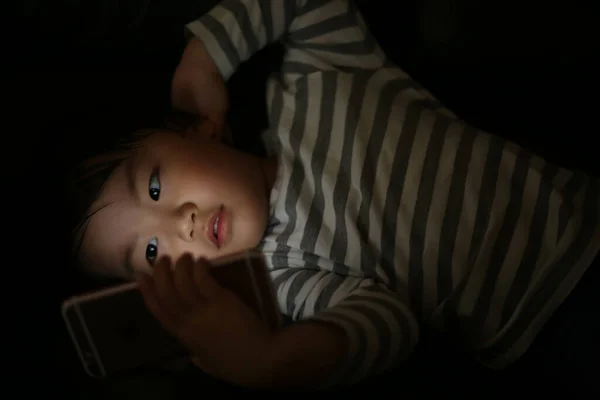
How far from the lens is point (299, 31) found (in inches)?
34.0

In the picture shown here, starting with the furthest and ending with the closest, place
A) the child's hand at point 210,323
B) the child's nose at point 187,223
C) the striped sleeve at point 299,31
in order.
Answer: the striped sleeve at point 299,31 < the child's nose at point 187,223 < the child's hand at point 210,323

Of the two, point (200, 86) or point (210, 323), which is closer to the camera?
point (210, 323)

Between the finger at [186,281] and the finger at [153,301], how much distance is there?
23 mm

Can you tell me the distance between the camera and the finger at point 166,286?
65 centimetres

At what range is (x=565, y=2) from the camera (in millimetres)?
802

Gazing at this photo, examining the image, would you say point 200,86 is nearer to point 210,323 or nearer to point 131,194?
point 131,194

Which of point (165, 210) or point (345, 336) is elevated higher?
point (165, 210)

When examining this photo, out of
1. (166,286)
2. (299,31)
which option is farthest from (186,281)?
(299,31)

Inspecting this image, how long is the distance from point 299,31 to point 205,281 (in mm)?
392

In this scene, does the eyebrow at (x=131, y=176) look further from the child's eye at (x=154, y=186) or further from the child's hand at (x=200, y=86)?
the child's hand at (x=200, y=86)

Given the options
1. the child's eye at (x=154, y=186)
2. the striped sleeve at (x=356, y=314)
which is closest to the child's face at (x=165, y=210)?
the child's eye at (x=154, y=186)

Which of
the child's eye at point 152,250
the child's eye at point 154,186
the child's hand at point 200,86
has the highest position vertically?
the child's hand at point 200,86

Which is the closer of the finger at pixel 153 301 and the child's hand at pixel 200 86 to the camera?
the finger at pixel 153 301

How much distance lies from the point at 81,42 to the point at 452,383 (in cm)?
66
